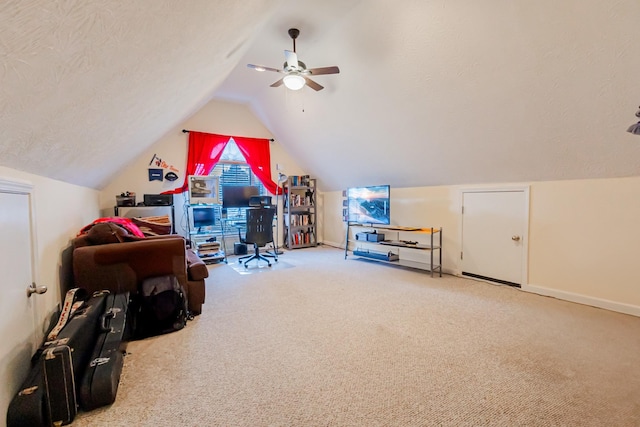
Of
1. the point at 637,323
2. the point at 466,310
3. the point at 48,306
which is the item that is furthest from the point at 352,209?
the point at 48,306

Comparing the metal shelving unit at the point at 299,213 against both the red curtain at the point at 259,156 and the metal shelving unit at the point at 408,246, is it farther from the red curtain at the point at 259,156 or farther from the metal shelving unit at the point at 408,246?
the metal shelving unit at the point at 408,246

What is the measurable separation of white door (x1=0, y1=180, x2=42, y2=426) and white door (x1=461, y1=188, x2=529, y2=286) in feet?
14.7

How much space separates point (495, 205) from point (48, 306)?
466 cm

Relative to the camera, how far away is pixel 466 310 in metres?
2.78

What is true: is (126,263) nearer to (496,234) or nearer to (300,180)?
(496,234)

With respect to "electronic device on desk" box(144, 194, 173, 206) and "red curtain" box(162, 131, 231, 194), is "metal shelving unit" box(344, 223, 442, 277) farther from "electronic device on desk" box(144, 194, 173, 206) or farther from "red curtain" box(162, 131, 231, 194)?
"electronic device on desk" box(144, 194, 173, 206)

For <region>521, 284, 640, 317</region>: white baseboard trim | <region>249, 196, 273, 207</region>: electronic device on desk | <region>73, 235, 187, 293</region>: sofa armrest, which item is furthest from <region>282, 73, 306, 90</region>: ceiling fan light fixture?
<region>521, 284, 640, 317</region>: white baseboard trim

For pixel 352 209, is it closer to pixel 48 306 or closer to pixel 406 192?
pixel 406 192

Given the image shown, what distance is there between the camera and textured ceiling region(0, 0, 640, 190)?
1.06 metres

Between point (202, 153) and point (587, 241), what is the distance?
5891 millimetres

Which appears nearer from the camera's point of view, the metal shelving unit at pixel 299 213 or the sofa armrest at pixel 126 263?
the sofa armrest at pixel 126 263

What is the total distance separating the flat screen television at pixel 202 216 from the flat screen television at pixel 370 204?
2.62m

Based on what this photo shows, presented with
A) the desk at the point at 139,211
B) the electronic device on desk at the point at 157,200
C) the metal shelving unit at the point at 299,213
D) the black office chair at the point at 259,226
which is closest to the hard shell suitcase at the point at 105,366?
the black office chair at the point at 259,226

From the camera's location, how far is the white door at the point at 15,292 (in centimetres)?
134
